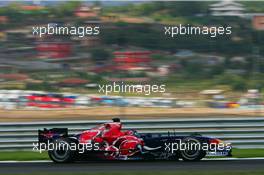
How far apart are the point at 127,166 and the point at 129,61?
4.53m

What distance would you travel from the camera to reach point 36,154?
1412 centimetres

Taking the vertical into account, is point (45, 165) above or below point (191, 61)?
below

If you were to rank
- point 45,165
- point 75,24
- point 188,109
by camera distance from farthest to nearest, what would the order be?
point 75,24 < point 188,109 < point 45,165

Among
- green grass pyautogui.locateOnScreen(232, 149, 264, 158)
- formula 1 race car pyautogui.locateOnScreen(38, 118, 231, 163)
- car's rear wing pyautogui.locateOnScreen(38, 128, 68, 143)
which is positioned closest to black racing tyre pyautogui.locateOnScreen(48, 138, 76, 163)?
formula 1 race car pyautogui.locateOnScreen(38, 118, 231, 163)

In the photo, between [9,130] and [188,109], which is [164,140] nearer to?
[188,109]

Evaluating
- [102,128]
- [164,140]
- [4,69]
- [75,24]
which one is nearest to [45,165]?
[102,128]

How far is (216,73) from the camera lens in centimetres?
1575

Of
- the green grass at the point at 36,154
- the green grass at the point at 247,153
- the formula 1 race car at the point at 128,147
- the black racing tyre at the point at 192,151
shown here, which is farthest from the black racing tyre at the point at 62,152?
the green grass at the point at 247,153

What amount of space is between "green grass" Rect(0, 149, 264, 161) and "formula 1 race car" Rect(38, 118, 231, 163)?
1237 mm

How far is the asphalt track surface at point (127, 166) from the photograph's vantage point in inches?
432


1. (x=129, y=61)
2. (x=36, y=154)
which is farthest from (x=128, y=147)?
(x=129, y=61)

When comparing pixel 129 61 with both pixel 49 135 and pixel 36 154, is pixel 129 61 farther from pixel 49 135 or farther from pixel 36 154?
pixel 49 135

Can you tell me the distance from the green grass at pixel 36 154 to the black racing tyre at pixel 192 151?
58.3 inches

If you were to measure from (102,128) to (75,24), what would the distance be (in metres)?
4.67
